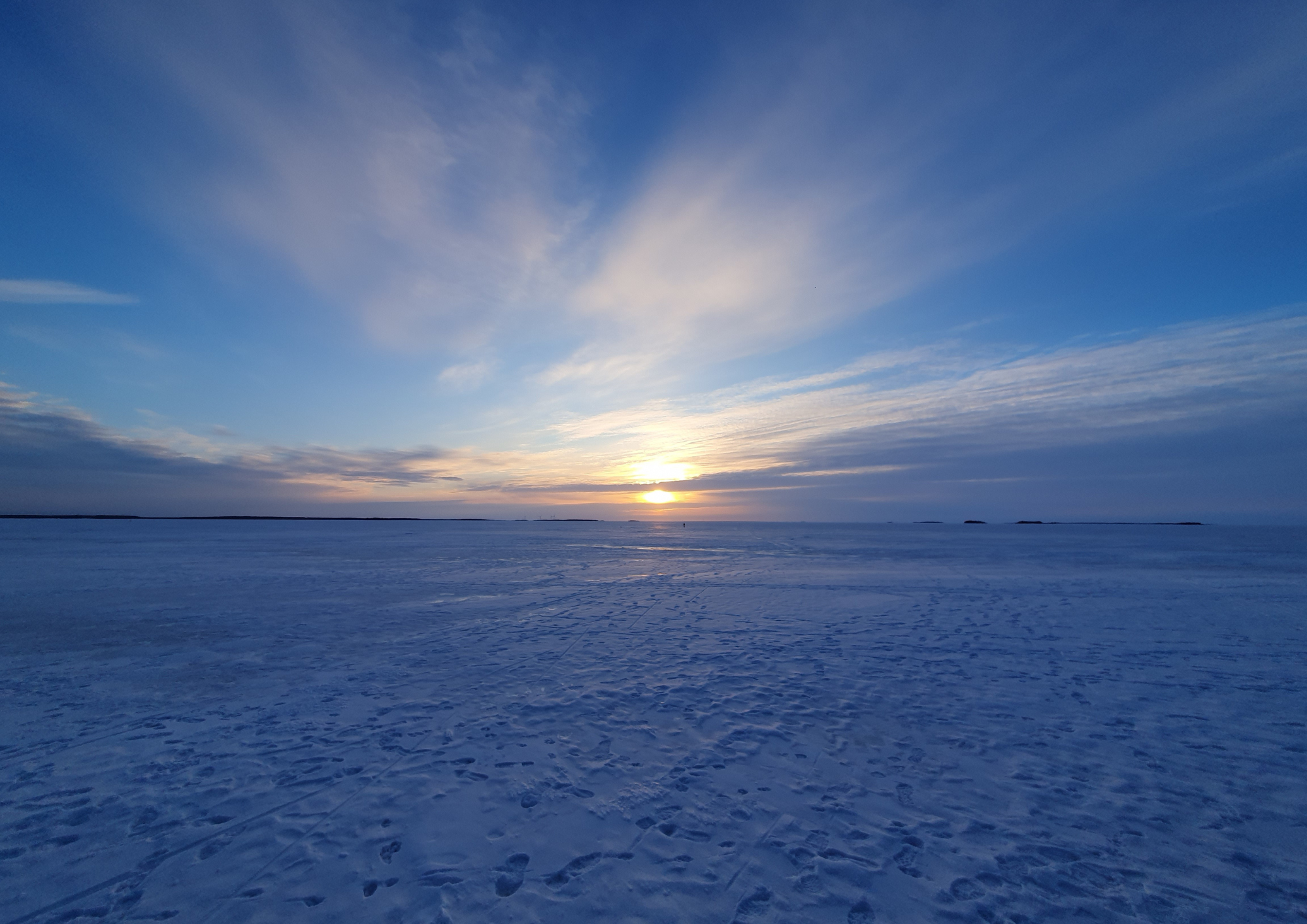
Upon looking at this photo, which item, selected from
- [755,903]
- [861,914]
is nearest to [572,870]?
[755,903]

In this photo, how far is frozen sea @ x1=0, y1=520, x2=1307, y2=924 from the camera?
14.9 ft

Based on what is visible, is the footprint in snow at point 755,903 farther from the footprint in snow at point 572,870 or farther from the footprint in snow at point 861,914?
the footprint in snow at point 572,870

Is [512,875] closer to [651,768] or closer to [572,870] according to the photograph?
[572,870]

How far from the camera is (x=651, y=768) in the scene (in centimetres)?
664

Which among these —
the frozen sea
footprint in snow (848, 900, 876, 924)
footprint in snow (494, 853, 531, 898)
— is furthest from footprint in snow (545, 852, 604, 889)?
footprint in snow (848, 900, 876, 924)

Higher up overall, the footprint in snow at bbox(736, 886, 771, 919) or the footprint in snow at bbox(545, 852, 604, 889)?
the footprint in snow at bbox(545, 852, 604, 889)

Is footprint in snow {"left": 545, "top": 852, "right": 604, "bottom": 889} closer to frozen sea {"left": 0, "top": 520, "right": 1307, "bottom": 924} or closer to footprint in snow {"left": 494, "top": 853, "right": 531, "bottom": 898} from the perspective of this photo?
frozen sea {"left": 0, "top": 520, "right": 1307, "bottom": 924}

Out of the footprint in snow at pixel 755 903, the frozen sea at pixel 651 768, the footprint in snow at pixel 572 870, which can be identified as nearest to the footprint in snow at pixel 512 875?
the frozen sea at pixel 651 768

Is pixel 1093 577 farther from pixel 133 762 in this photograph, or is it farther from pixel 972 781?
pixel 133 762

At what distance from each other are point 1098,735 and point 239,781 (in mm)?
11041

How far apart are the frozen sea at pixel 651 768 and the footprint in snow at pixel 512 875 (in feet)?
0.07

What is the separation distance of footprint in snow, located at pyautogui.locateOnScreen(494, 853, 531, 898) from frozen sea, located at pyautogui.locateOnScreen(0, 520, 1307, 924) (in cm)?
2

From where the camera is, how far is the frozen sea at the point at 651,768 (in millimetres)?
4547

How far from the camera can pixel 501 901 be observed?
445cm
